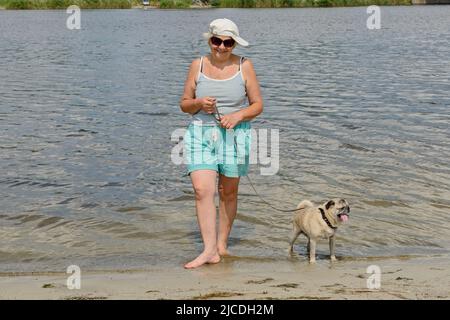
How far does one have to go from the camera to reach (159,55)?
31906 millimetres

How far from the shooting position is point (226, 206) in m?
7.59

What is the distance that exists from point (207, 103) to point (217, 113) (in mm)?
198

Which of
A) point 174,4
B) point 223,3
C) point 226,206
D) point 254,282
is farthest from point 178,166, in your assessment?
point 174,4

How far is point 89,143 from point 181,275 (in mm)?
7797

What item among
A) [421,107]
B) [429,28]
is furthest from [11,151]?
[429,28]

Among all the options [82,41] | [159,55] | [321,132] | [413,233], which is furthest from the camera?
[82,41]

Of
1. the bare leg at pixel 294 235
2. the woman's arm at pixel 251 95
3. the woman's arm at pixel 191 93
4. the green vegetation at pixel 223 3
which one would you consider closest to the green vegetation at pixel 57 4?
the green vegetation at pixel 223 3

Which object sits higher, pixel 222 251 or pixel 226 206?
pixel 226 206

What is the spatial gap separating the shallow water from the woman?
1.06 metres

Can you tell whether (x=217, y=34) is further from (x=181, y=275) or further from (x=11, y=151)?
(x=11, y=151)

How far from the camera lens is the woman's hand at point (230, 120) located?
22.3 ft

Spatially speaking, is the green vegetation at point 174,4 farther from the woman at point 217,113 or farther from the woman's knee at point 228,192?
the woman at point 217,113

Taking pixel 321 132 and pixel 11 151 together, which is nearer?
pixel 11 151

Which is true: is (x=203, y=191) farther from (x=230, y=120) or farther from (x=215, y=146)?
(x=230, y=120)
